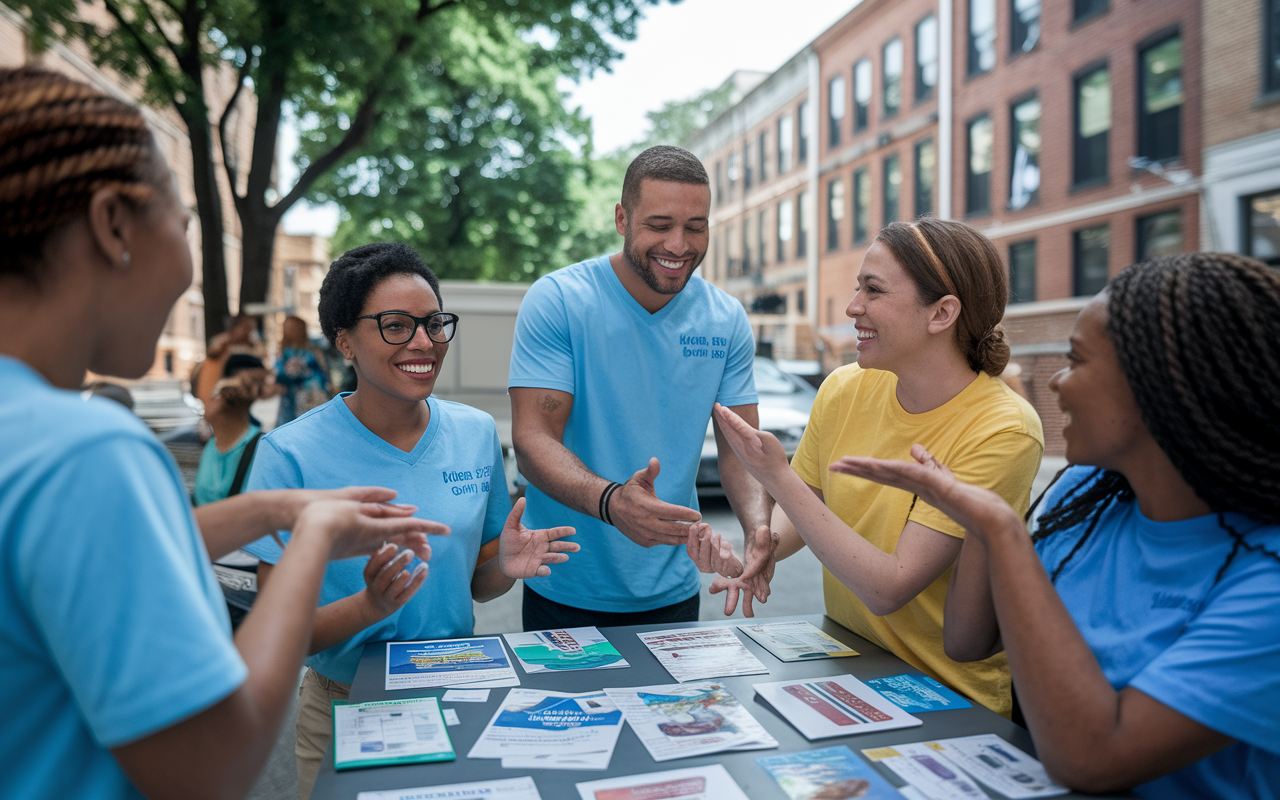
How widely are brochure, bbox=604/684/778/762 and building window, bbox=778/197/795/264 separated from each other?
30.0 metres

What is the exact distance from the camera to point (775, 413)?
9852mm

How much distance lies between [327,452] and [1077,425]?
184 centimetres

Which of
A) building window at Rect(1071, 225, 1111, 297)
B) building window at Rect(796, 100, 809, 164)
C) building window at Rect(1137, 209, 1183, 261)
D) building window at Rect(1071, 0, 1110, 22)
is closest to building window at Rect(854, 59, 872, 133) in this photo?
building window at Rect(796, 100, 809, 164)

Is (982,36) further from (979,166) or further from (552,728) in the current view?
(552,728)

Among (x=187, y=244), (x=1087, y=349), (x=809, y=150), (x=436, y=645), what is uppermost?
(x=809, y=150)

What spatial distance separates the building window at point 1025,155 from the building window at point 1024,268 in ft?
2.82

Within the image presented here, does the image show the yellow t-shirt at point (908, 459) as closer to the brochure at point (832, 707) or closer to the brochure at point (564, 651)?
the brochure at point (832, 707)

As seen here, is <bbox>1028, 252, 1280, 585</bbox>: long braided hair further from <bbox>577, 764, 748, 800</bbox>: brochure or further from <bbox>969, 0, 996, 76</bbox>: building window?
<bbox>969, 0, 996, 76</bbox>: building window

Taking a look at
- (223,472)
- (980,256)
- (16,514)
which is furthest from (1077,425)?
(223,472)

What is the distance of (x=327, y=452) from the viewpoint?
235cm

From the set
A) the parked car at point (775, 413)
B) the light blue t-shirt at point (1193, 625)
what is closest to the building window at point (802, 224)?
the parked car at point (775, 413)

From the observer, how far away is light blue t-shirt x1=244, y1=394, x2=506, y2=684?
89.1 inches

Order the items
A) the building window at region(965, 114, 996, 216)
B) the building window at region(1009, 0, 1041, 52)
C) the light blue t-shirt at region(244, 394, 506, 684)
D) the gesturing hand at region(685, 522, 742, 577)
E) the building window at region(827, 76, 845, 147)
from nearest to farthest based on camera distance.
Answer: the light blue t-shirt at region(244, 394, 506, 684), the gesturing hand at region(685, 522, 742, 577), the building window at region(1009, 0, 1041, 52), the building window at region(965, 114, 996, 216), the building window at region(827, 76, 845, 147)

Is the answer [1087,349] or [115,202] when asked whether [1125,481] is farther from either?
[115,202]
